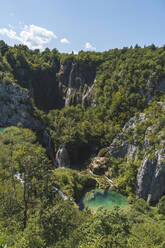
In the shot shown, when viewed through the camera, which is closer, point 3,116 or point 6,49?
point 3,116

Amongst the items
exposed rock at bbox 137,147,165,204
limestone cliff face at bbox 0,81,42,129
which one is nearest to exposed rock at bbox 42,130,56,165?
limestone cliff face at bbox 0,81,42,129

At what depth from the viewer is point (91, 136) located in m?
50.8

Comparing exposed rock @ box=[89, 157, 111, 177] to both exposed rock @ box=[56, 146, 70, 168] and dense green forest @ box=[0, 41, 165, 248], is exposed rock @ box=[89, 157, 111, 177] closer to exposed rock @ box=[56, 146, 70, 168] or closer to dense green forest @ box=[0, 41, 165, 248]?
dense green forest @ box=[0, 41, 165, 248]

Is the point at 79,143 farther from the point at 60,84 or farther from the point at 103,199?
the point at 60,84

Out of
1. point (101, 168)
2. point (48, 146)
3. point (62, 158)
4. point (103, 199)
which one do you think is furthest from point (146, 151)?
point (48, 146)

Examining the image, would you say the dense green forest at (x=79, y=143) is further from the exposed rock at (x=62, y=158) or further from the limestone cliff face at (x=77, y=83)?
the exposed rock at (x=62, y=158)

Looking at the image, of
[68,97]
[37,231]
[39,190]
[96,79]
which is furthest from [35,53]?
[37,231]

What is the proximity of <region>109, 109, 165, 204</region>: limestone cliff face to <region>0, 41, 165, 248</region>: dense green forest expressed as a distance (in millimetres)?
261

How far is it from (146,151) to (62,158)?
2114 cm

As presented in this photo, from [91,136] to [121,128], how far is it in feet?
28.9

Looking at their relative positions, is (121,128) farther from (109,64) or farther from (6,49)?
(6,49)

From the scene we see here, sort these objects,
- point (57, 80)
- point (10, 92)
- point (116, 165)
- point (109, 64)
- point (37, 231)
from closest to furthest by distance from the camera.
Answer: point (37, 231) < point (116, 165) < point (10, 92) < point (109, 64) < point (57, 80)

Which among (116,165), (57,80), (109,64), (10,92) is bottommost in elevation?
(116,165)

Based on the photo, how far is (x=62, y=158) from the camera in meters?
46.3
